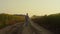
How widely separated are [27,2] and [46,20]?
219mm

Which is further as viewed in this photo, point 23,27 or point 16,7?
point 16,7

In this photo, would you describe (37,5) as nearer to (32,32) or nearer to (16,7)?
(16,7)

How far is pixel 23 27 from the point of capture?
67 centimetres

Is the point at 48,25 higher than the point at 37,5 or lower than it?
lower

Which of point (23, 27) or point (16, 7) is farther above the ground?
point (16, 7)

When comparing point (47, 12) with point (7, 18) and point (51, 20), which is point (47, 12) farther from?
point (7, 18)

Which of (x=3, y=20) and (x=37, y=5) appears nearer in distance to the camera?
(x=3, y=20)

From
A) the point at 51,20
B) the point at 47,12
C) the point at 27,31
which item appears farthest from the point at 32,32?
the point at 47,12

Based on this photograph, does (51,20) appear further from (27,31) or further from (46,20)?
(27,31)

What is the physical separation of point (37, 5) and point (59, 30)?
0.26 metres

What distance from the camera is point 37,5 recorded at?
0.88 meters

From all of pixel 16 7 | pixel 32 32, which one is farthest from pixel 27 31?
pixel 16 7

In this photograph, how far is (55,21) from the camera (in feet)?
2.38

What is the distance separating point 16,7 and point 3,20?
0.17m
